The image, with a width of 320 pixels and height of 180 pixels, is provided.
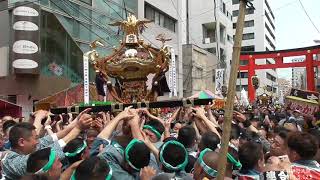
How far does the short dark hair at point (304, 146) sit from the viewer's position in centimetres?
329

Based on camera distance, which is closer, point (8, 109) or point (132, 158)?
point (132, 158)

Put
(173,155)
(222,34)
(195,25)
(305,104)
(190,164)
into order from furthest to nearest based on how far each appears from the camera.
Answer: (222,34) < (195,25) < (305,104) < (190,164) < (173,155)

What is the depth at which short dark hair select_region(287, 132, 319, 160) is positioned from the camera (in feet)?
10.8

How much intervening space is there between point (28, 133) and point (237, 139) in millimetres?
2542

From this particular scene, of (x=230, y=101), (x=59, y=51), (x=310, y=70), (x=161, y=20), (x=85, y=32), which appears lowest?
(x=230, y=101)

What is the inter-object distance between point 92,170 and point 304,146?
5.67 feet

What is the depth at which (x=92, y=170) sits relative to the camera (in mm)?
2625

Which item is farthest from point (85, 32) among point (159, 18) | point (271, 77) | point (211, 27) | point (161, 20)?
point (271, 77)

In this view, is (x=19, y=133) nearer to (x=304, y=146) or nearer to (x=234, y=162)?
(x=234, y=162)

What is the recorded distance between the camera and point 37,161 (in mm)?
2916

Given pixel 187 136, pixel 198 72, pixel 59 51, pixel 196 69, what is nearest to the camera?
pixel 187 136

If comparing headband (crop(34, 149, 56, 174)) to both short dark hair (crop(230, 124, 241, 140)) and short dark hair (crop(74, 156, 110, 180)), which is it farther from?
short dark hair (crop(230, 124, 241, 140))

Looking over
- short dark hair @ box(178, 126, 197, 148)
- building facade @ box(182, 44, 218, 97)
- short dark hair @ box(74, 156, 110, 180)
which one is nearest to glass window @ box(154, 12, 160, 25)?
building facade @ box(182, 44, 218, 97)

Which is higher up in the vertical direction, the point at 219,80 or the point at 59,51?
the point at 59,51
